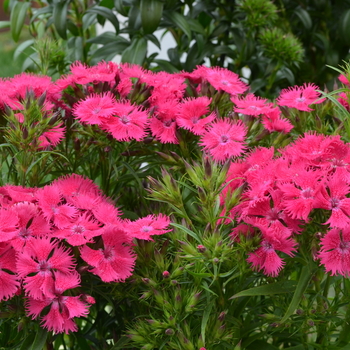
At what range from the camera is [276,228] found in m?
0.78

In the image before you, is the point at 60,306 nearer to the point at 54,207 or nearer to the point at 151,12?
the point at 54,207

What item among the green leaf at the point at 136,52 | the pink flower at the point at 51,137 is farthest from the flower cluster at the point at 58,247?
the green leaf at the point at 136,52

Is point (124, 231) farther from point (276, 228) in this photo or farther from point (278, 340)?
point (278, 340)

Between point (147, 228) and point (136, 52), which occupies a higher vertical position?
point (147, 228)

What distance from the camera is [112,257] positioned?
81cm

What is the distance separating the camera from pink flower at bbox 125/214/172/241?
0.81 m

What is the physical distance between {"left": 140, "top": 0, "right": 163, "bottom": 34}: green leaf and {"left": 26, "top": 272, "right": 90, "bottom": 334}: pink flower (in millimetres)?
990

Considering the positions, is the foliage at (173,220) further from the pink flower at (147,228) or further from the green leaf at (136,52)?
the green leaf at (136,52)

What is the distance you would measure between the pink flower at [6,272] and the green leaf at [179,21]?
102 cm

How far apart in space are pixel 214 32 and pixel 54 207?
1.22 meters

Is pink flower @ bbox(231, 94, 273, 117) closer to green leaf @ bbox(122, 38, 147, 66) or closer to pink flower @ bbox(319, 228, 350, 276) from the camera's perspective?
pink flower @ bbox(319, 228, 350, 276)

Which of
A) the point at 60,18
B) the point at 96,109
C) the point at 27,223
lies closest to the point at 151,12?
the point at 60,18

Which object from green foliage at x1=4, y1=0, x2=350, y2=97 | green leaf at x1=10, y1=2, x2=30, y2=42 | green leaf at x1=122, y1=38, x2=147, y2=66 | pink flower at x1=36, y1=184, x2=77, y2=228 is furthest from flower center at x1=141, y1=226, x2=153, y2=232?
green leaf at x1=10, y1=2, x2=30, y2=42

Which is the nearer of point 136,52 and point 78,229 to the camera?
point 78,229
